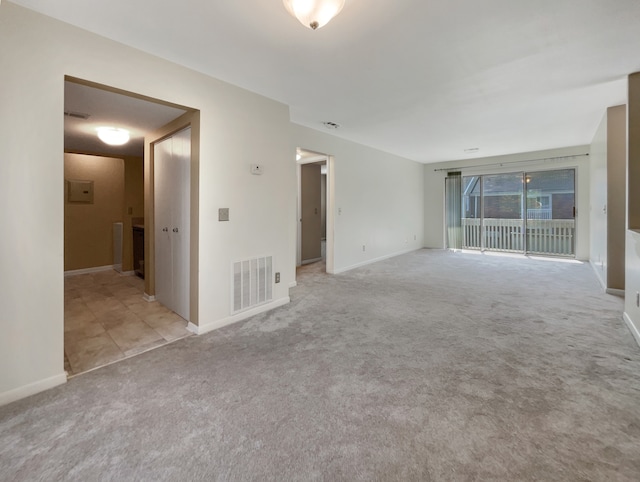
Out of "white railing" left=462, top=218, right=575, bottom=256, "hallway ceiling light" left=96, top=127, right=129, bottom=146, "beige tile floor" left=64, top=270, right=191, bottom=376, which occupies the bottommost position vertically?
"beige tile floor" left=64, top=270, right=191, bottom=376

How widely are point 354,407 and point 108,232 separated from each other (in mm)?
5834

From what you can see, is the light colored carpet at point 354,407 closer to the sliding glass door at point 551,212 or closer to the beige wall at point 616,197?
the beige wall at point 616,197

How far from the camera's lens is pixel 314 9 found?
1464 mm

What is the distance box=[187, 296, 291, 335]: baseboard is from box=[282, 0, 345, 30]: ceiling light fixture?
2.48m

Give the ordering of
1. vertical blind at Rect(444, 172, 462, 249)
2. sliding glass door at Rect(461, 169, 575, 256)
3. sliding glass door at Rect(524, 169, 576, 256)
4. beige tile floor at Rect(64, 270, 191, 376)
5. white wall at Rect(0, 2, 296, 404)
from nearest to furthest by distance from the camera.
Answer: white wall at Rect(0, 2, 296, 404)
beige tile floor at Rect(64, 270, 191, 376)
sliding glass door at Rect(524, 169, 576, 256)
sliding glass door at Rect(461, 169, 575, 256)
vertical blind at Rect(444, 172, 462, 249)

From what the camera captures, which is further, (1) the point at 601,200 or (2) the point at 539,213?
(2) the point at 539,213

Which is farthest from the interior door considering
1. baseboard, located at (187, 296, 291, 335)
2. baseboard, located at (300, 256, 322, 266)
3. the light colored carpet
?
the light colored carpet

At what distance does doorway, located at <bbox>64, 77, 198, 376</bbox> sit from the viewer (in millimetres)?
2457

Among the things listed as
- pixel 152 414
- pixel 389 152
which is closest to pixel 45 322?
pixel 152 414

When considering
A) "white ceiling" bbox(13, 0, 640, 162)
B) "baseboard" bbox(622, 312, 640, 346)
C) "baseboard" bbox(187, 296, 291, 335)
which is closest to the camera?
"white ceiling" bbox(13, 0, 640, 162)

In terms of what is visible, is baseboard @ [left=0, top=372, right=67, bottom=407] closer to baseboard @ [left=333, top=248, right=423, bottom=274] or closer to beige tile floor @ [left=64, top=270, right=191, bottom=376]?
beige tile floor @ [left=64, top=270, right=191, bottom=376]

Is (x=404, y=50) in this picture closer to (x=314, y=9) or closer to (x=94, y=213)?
(x=314, y=9)

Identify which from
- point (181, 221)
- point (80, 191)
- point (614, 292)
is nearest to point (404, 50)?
point (181, 221)

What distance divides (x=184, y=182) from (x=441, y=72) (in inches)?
106
